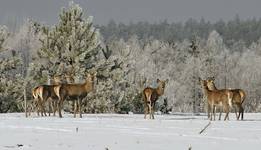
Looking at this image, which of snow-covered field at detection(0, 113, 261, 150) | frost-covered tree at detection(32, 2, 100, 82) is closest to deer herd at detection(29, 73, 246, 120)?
snow-covered field at detection(0, 113, 261, 150)

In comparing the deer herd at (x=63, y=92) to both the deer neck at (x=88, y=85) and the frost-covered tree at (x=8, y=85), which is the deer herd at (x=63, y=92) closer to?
the deer neck at (x=88, y=85)

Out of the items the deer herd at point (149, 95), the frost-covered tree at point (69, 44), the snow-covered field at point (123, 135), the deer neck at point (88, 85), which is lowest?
the snow-covered field at point (123, 135)

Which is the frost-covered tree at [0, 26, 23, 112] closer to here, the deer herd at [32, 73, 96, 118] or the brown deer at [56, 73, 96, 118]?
the deer herd at [32, 73, 96, 118]

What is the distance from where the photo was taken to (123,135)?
57.7 feet

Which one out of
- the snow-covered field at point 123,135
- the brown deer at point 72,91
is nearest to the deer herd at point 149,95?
the brown deer at point 72,91

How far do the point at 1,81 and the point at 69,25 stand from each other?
5.94m

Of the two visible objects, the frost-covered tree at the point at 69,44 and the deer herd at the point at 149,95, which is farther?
the frost-covered tree at the point at 69,44

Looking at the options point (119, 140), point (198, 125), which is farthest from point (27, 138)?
point (198, 125)

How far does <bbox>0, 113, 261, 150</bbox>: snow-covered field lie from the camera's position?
50.2 feet

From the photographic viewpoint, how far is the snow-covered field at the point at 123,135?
50.2 ft

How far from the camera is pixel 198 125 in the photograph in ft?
70.4

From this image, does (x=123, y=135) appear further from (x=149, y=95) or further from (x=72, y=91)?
(x=72, y=91)

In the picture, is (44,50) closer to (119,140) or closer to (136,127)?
(136,127)

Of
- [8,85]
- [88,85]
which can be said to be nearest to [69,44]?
[8,85]
